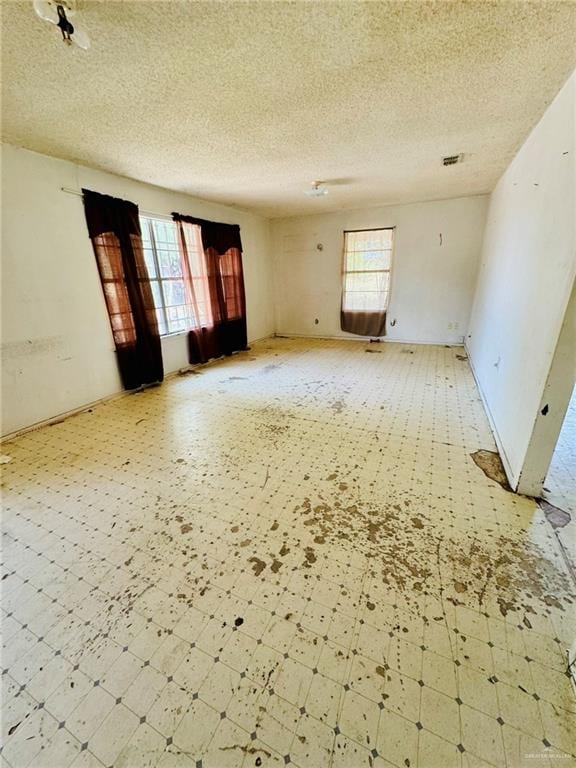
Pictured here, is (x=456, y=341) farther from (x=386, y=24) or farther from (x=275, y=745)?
(x=275, y=745)

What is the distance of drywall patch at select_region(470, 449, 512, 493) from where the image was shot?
198cm

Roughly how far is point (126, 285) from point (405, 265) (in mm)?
4333

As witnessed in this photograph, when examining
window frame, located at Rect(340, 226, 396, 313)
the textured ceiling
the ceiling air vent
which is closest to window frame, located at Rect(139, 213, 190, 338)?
the textured ceiling

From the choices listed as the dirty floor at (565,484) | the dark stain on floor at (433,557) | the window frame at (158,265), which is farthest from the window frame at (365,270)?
the dark stain on floor at (433,557)

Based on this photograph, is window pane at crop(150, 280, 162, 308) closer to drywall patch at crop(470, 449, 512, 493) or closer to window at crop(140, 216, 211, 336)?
window at crop(140, 216, 211, 336)

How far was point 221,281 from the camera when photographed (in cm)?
472

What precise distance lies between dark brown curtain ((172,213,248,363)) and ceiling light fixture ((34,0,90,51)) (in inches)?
111

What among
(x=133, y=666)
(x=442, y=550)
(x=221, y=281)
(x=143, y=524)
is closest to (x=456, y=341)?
(x=221, y=281)

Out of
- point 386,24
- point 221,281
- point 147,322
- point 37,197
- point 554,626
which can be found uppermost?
point 386,24

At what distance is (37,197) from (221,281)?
7.80 feet

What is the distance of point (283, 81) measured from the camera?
1.69 m

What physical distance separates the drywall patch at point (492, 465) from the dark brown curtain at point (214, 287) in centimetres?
367

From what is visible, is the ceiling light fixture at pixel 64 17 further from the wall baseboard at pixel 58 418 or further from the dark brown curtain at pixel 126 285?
the wall baseboard at pixel 58 418

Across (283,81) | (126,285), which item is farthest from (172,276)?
(283,81)
